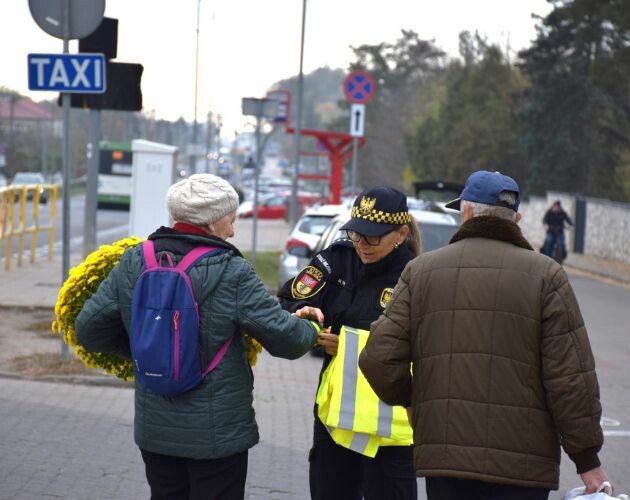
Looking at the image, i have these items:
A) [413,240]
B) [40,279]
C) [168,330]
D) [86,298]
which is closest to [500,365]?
Result: [168,330]

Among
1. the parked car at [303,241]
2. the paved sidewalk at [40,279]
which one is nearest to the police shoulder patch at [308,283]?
the paved sidewalk at [40,279]

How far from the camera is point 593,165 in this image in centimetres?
4969

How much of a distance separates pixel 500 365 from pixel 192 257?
1.08m

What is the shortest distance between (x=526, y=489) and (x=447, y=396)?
360 millimetres

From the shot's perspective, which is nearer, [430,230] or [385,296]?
[385,296]

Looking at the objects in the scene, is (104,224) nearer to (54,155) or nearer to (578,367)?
(578,367)

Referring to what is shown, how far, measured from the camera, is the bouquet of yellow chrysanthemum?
4.93 meters

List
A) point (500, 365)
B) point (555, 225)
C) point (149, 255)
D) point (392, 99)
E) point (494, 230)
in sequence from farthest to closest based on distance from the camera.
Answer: point (392, 99), point (555, 225), point (149, 255), point (494, 230), point (500, 365)

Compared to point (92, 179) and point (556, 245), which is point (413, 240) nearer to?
point (92, 179)

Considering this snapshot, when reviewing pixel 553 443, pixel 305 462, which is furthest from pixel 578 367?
pixel 305 462

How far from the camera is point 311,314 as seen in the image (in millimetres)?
4824

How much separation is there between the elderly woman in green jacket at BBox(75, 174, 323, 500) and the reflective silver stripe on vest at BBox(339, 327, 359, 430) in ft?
1.15

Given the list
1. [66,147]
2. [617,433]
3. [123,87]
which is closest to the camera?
[617,433]

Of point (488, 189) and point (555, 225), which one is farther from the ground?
point (488, 189)
